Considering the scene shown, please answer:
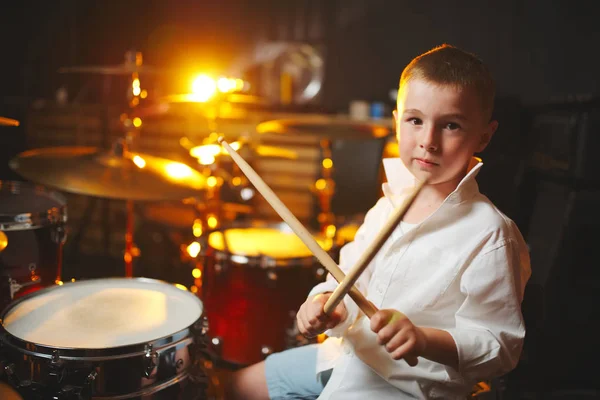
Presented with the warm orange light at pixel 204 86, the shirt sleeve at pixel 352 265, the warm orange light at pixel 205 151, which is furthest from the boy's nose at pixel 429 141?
the warm orange light at pixel 204 86

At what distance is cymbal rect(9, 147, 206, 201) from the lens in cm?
148

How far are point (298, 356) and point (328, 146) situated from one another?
1534 millimetres

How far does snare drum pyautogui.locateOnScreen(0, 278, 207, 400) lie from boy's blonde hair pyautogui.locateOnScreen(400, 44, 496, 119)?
0.63 m

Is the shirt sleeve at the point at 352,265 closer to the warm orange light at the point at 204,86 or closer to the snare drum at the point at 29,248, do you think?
the snare drum at the point at 29,248

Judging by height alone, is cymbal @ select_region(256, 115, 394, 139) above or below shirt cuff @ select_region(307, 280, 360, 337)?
above

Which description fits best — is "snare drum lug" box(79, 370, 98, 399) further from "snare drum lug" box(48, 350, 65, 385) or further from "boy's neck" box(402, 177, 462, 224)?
"boy's neck" box(402, 177, 462, 224)

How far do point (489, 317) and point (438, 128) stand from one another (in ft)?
1.00

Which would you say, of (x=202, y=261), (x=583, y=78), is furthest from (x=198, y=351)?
(x=583, y=78)

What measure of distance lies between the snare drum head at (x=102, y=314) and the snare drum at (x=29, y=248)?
6.9 inches

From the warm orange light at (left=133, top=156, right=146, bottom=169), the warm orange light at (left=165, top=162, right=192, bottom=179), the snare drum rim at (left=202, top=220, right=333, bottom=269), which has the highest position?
the warm orange light at (left=133, top=156, right=146, bottom=169)

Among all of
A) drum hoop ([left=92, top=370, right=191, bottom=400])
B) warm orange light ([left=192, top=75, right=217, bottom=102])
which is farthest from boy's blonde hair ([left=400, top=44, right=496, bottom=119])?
warm orange light ([left=192, top=75, right=217, bottom=102])

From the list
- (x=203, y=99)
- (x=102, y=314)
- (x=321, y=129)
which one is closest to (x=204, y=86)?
(x=203, y=99)

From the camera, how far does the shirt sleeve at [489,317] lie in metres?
0.81

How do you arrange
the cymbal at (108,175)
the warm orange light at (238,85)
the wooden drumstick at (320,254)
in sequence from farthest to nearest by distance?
the warm orange light at (238,85) < the cymbal at (108,175) < the wooden drumstick at (320,254)
